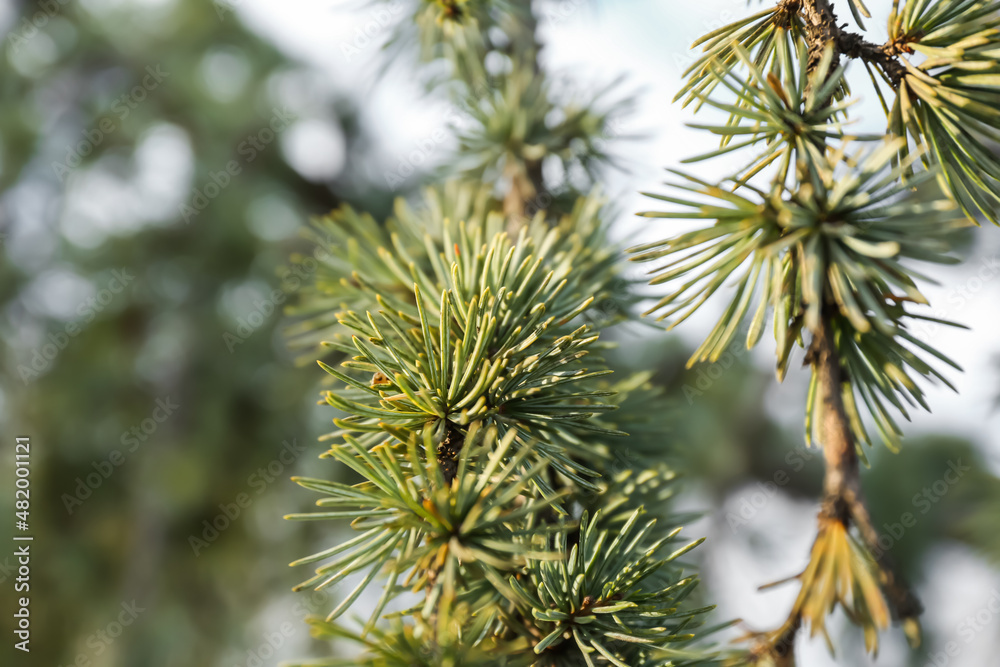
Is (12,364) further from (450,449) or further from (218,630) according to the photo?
(450,449)

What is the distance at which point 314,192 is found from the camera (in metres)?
1.86

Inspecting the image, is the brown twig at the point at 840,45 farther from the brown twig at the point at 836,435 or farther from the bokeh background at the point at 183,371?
the bokeh background at the point at 183,371

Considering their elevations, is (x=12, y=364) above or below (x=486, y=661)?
below

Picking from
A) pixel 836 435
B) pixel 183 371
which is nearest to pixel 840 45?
pixel 836 435

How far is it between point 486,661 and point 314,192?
179 centimetres

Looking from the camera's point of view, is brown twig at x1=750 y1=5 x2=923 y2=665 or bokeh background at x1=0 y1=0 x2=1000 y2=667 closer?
brown twig at x1=750 y1=5 x2=923 y2=665

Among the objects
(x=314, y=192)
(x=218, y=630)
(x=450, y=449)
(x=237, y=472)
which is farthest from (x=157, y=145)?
(x=450, y=449)

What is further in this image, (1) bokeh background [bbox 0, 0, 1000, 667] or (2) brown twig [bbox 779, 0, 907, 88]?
(1) bokeh background [bbox 0, 0, 1000, 667]

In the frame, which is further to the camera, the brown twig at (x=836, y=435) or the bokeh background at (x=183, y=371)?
the bokeh background at (x=183, y=371)

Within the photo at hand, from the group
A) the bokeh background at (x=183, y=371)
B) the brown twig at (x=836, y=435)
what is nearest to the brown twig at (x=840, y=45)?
the brown twig at (x=836, y=435)

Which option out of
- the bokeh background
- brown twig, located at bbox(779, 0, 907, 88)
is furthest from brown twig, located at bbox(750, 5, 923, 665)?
the bokeh background

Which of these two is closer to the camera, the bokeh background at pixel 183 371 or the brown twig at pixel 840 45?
the brown twig at pixel 840 45

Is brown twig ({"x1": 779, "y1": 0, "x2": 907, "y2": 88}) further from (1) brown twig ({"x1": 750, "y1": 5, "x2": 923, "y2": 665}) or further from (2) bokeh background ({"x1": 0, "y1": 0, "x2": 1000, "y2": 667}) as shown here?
(2) bokeh background ({"x1": 0, "y1": 0, "x2": 1000, "y2": 667})

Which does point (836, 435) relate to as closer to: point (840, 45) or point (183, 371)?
point (840, 45)
